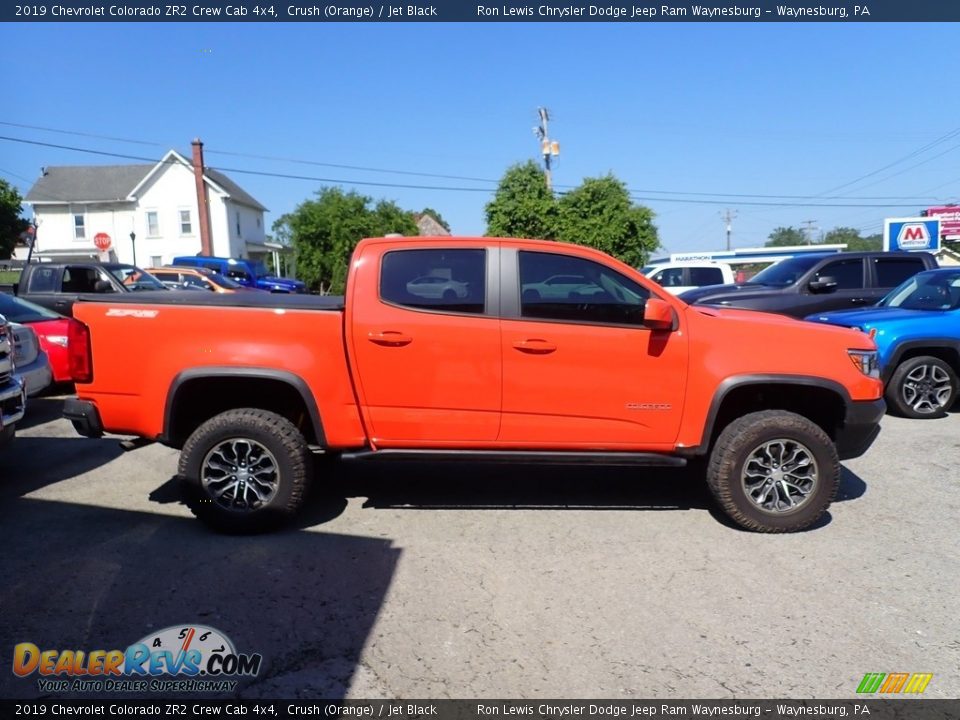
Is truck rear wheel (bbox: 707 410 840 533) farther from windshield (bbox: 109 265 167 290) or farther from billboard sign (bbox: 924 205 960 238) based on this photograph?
billboard sign (bbox: 924 205 960 238)

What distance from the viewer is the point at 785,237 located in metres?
91.9

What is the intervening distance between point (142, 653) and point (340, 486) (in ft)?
7.97

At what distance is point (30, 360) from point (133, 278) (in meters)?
6.15

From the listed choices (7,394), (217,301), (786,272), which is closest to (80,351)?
(217,301)

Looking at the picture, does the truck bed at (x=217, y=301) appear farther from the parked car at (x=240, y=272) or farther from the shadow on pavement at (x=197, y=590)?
the parked car at (x=240, y=272)

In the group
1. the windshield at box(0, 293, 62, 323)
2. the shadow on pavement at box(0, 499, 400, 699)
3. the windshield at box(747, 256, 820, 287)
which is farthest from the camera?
the windshield at box(747, 256, 820, 287)

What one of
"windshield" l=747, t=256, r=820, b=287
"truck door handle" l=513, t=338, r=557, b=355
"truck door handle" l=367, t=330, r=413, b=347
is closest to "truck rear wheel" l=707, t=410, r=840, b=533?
"truck door handle" l=513, t=338, r=557, b=355

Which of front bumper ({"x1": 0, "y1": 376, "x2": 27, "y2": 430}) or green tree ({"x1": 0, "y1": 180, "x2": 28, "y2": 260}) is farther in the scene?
green tree ({"x1": 0, "y1": 180, "x2": 28, "y2": 260})

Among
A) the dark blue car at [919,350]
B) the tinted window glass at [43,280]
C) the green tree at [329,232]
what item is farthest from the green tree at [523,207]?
the dark blue car at [919,350]

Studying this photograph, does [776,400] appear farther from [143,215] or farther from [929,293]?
[143,215]

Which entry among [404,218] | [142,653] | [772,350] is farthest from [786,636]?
[404,218]

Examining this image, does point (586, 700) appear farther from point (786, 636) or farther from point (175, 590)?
point (175, 590)

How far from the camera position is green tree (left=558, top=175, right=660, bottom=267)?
26.7 metres

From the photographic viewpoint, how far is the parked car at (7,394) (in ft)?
16.7
